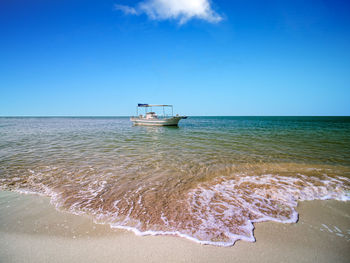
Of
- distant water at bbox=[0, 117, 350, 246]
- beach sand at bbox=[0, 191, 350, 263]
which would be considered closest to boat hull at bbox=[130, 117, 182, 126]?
distant water at bbox=[0, 117, 350, 246]

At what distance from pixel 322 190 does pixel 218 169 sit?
3622 millimetres

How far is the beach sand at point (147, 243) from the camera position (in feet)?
8.54

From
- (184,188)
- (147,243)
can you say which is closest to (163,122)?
(184,188)

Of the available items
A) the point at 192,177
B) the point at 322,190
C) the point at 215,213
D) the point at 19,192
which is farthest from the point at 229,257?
the point at 19,192

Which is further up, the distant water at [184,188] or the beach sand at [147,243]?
the beach sand at [147,243]

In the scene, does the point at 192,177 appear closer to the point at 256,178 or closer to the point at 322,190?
the point at 256,178

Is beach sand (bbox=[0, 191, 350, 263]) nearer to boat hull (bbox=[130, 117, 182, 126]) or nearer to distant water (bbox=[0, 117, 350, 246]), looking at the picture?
distant water (bbox=[0, 117, 350, 246])

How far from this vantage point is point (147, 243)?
2.91 metres

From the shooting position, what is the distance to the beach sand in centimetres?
260

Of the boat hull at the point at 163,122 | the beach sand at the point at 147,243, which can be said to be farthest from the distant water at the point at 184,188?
the boat hull at the point at 163,122

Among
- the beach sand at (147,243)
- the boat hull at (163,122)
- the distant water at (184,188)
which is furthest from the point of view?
the boat hull at (163,122)

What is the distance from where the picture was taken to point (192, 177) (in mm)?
6488

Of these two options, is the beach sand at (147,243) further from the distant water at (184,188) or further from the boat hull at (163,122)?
the boat hull at (163,122)

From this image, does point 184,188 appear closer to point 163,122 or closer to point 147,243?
point 147,243
